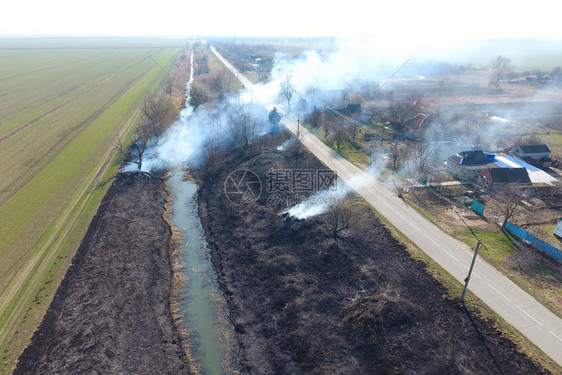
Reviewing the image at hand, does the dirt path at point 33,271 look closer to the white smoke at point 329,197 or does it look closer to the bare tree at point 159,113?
the bare tree at point 159,113

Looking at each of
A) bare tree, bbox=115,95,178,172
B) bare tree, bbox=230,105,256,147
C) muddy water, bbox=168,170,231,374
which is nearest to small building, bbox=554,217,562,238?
muddy water, bbox=168,170,231,374

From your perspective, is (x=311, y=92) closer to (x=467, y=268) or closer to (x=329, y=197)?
(x=329, y=197)

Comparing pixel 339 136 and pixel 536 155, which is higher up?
pixel 339 136

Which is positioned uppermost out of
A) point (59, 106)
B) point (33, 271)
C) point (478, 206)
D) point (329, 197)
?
point (59, 106)

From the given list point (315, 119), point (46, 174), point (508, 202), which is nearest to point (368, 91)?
point (315, 119)

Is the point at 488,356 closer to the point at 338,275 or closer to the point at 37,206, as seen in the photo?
the point at 338,275

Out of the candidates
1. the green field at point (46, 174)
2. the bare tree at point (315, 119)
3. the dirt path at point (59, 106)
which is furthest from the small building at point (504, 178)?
the dirt path at point (59, 106)

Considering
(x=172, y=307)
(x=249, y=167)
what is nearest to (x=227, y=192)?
(x=249, y=167)
